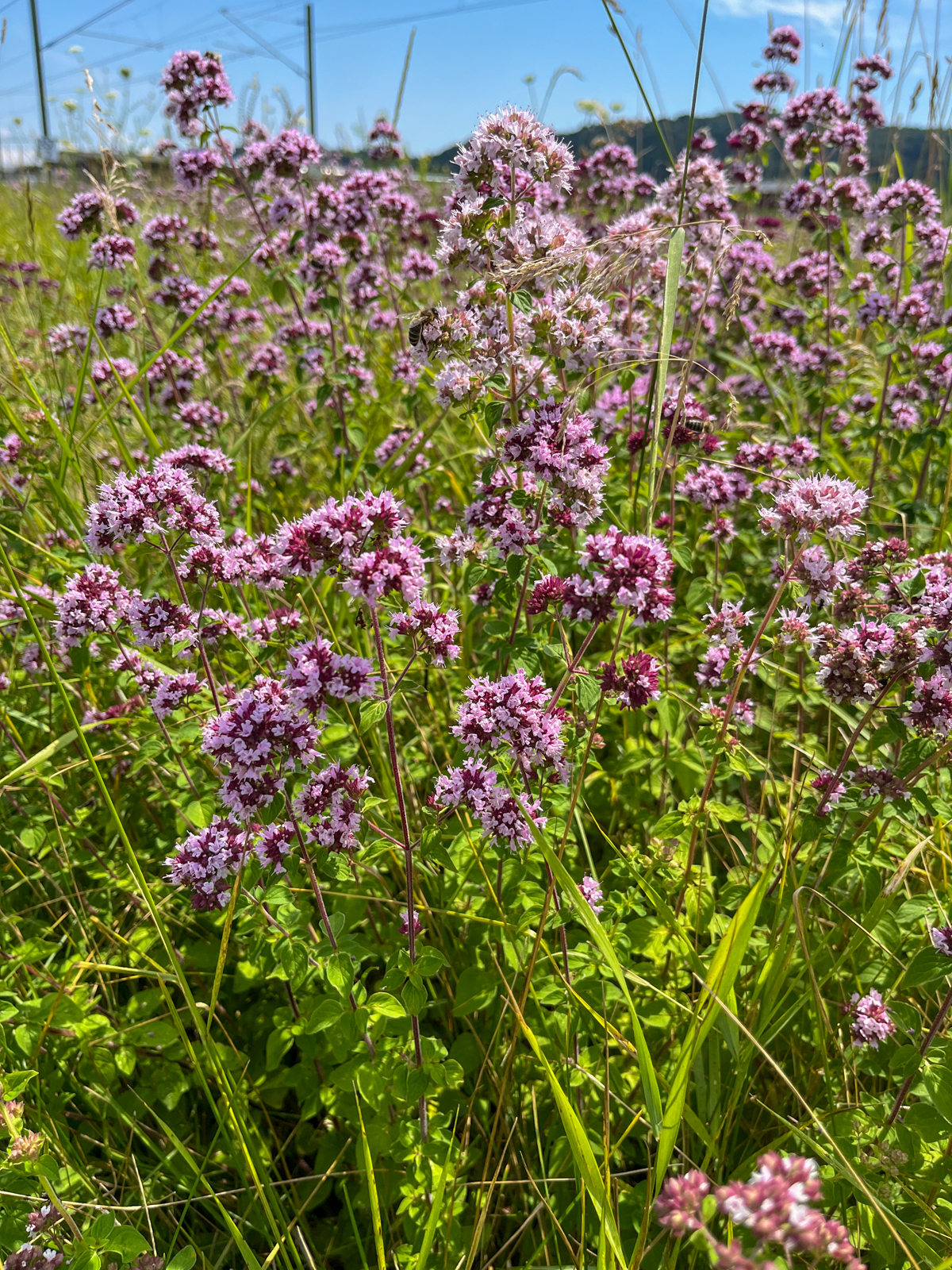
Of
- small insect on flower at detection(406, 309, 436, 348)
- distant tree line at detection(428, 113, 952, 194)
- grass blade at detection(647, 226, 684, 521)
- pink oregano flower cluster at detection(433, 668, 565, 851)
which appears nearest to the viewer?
pink oregano flower cluster at detection(433, 668, 565, 851)

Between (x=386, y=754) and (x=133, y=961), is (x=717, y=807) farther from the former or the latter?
(x=133, y=961)

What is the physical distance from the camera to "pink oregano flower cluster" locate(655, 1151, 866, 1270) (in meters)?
1.01

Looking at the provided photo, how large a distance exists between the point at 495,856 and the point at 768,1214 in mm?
1738

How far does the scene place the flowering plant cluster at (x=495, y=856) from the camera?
78.0 inches

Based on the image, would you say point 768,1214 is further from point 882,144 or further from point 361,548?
point 882,144

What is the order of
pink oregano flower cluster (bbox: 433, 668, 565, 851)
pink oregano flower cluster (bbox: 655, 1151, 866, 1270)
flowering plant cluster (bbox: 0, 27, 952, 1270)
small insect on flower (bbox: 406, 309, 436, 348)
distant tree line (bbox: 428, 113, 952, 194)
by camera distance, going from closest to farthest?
pink oregano flower cluster (bbox: 655, 1151, 866, 1270) < flowering plant cluster (bbox: 0, 27, 952, 1270) < pink oregano flower cluster (bbox: 433, 668, 565, 851) < small insect on flower (bbox: 406, 309, 436, 348) < distant tree line (bbox: 428, 113, 952, 194)

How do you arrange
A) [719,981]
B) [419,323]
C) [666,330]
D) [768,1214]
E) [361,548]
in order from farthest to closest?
1. [419,323]
2. [666,330]
3. [361,548]
4. [719,981]
5. [768,1214]

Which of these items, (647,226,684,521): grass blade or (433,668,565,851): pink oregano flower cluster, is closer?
(433,668,565,851): pink oregano flower cluster

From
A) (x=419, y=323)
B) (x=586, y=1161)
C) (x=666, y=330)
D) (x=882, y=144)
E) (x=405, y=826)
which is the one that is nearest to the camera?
(x=586, y=1161)

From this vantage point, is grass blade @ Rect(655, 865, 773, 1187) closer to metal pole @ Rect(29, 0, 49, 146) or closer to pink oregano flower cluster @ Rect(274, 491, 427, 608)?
pink oregano flower cluster @ Rect(274, 491, 427, 608)

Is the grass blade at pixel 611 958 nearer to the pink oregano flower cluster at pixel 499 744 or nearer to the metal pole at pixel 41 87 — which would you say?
the pink oregano flower cluster at pixel 499 744

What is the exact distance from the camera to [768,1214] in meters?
1.05

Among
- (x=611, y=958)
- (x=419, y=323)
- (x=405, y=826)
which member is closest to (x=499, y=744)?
(x=405, y=826)

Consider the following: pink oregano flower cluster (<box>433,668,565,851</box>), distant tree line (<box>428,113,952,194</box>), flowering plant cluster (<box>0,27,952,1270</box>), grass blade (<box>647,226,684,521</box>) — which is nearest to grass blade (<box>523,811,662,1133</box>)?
flowering plant cluster (<box>0,27,952,1270</box>)
